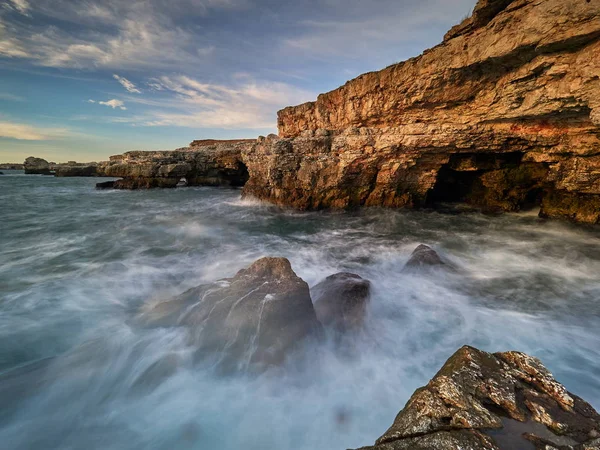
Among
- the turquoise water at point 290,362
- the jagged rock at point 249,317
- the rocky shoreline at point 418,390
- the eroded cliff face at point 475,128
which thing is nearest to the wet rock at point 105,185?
the turquoise water at point 290,362

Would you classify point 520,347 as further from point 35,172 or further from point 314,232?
point 35,172

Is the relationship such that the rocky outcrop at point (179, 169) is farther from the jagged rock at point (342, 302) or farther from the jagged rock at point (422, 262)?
the jagged rock at point (342, 302)

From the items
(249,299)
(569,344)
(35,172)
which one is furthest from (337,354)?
(35,172)

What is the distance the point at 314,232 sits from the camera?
1073 cm

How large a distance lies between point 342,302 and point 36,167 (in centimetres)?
7795

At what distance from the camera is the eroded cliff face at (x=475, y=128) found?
7.13 metres

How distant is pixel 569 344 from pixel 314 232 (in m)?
7.60

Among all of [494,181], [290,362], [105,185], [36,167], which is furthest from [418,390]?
[36,167]

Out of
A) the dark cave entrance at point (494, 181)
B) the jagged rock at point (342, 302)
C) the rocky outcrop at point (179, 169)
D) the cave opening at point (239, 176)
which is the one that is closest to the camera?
the jagged rock at point (342, 302)

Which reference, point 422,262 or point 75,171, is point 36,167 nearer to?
point 75,171

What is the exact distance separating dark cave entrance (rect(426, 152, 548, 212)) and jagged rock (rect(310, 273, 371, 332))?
951cm

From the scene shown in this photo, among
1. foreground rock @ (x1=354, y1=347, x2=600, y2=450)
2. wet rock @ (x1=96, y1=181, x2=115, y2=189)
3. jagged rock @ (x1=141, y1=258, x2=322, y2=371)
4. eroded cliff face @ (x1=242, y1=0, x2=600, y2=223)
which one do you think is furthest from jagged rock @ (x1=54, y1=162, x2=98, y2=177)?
foreground rock @ (x1=354, y1=347, x2=600, y2=450)

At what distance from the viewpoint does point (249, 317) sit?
4.16 metres

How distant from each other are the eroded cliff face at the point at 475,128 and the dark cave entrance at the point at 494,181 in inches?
1.9
